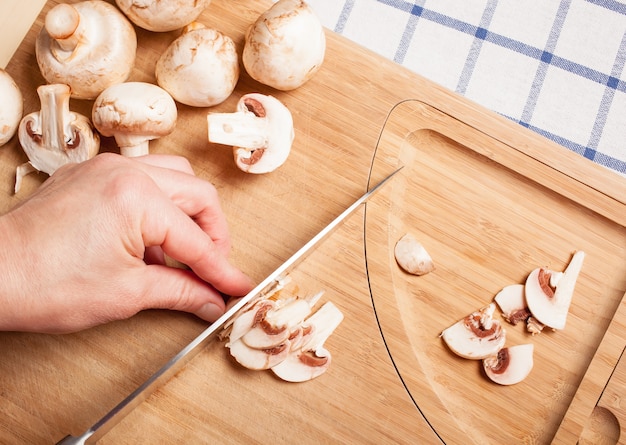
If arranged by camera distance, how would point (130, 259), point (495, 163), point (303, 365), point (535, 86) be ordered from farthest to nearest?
point (535, 86) → point (495, 163) → point (303, 365) → point (130, 259)

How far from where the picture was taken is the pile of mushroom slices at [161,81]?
4.34 ft

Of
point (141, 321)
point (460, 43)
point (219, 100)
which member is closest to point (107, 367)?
point (141, 321)

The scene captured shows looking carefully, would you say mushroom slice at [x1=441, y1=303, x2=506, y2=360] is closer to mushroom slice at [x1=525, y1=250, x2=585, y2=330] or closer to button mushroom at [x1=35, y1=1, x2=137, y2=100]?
mushroom slice at [x1=525, y1=250, x2=585, y2=330]

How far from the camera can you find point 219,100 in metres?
1.39

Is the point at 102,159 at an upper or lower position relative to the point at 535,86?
lower

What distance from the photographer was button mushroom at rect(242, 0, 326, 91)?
1316 millimetres

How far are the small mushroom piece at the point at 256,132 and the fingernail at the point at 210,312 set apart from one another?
0.31 metres

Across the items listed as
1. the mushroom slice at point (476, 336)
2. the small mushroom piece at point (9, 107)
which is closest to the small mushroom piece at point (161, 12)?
the small mushroom piece at point (9, 107)

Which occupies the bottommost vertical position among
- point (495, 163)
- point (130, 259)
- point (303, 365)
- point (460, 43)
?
point (303, 365)

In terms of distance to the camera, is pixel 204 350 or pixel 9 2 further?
pixel 9 2

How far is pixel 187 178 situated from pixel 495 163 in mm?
706

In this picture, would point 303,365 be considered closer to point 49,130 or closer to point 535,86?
point 49,130

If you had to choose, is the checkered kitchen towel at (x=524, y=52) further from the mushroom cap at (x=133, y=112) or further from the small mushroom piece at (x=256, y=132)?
the mushroom cap at (x=133, y=112)

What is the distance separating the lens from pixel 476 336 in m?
1.34
